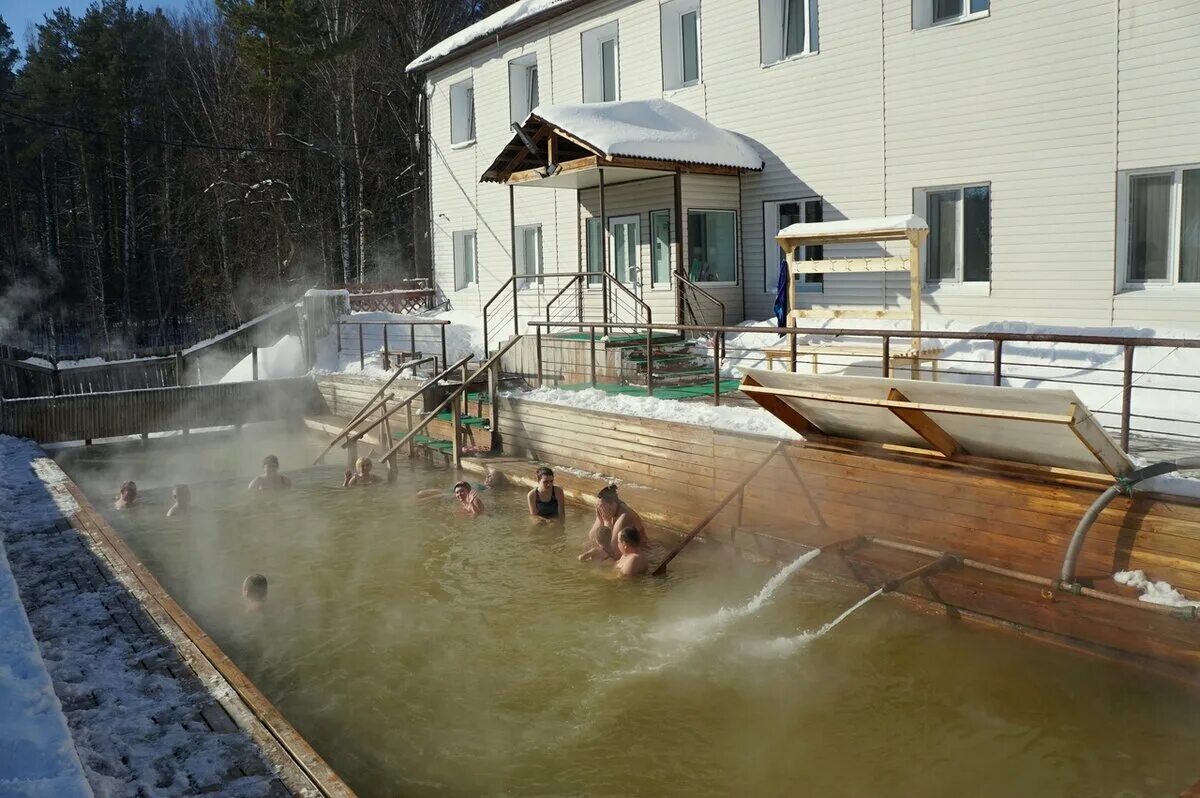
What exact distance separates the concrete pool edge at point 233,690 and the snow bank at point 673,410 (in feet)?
17.9

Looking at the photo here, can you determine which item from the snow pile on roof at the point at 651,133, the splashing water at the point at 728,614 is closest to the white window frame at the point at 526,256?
the snow pile on roof at the point at 651,133

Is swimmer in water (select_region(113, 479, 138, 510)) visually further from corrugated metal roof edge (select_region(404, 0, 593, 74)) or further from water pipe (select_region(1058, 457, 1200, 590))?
corrugated metal roof edge (select_region(404, 0, 593, 74))

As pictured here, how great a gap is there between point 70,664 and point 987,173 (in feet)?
39.2

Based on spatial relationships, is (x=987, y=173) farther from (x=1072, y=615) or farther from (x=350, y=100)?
(x=350, y=100)

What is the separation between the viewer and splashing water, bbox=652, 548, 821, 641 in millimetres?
7730

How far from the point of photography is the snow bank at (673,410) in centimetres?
961

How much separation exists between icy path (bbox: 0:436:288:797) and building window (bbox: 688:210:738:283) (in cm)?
1059

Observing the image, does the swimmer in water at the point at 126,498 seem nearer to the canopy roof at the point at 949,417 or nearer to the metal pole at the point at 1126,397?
the canopy roof at the point at 949,417

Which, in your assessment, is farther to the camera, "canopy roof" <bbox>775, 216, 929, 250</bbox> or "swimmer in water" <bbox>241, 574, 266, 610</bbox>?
"canopy roof" <bbox>775, 216, 929, 250</bbox>

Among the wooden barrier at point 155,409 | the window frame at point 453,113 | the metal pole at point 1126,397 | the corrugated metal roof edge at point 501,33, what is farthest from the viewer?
the window frame at point 453,113

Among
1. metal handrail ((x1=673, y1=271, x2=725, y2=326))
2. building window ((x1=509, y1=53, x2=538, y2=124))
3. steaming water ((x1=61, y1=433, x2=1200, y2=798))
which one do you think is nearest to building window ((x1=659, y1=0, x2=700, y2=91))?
metal handrail ((x1=673, y1=271, x2=725, y2=326))

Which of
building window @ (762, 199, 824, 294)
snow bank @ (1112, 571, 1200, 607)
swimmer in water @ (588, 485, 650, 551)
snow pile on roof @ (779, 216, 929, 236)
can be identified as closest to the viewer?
snow bank @ (1112, 571, 1200, 607)

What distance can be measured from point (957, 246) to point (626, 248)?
20.8 feet

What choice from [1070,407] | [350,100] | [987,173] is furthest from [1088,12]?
[350,100]
